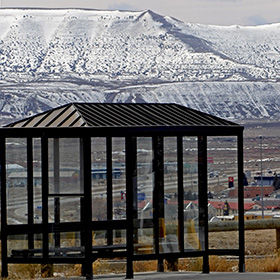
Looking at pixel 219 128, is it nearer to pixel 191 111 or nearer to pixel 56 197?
pixel 191 111

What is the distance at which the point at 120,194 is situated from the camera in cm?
1102

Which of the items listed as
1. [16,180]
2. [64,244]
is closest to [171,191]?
[64,244]

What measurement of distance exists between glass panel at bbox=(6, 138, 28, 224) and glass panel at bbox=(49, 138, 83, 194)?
475 mm

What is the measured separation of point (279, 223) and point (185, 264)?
1.47m

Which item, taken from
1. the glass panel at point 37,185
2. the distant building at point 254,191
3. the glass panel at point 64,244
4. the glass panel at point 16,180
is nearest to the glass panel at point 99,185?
the glass panel at point 64,244

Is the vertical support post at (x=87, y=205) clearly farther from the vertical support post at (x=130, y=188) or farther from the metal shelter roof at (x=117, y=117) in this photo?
the vertical support post at (x=130, y=188)

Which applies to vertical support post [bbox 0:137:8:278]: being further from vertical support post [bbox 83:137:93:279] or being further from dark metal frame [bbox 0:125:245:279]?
vertical support post [bbox 83:137:93:279]

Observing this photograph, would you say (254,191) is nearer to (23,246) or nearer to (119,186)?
(119,186)

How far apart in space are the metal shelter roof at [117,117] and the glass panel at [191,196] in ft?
1.12

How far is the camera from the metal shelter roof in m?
9.97

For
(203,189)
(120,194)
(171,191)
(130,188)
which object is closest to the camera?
(130,188)

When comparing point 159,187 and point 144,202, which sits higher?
point 159,187

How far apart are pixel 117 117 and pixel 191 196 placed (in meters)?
1.40

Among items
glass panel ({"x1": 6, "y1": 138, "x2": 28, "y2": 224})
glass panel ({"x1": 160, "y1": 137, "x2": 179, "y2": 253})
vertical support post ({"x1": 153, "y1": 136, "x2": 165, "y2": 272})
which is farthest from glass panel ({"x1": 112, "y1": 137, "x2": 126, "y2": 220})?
glass panel ({"x1": 6, "y1": 138, "x2": 28, "y2": 224})
